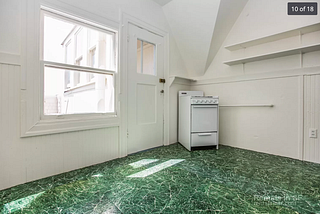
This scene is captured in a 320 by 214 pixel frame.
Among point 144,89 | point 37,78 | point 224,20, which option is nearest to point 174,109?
point 144,89

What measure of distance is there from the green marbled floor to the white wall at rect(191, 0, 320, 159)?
0.50 m

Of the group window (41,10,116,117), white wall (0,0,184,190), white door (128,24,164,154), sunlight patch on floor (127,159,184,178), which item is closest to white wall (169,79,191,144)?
white door (128,24,164,154)

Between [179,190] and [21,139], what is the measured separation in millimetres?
1573

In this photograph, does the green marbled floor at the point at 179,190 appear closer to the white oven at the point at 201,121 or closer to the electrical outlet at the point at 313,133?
the electrical outlet at the point at 313,133

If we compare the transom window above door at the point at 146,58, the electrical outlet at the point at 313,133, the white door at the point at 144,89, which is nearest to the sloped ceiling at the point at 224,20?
the white door at the point at 144,89

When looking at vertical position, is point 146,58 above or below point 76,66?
above

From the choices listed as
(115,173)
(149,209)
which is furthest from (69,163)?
(149,209)

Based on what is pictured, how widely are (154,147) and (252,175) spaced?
1567mm

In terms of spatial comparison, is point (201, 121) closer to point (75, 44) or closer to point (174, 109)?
point (174, 109)

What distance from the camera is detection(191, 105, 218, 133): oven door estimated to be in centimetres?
262

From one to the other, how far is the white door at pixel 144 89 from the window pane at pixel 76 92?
0.35 m

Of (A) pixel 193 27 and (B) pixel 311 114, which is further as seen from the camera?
(A) pixel 193 27

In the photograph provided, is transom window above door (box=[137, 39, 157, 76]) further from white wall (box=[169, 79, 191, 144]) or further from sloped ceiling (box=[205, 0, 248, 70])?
sloped ceiling (box=[205, 0, 248, 70])

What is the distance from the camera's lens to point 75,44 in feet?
6.40
